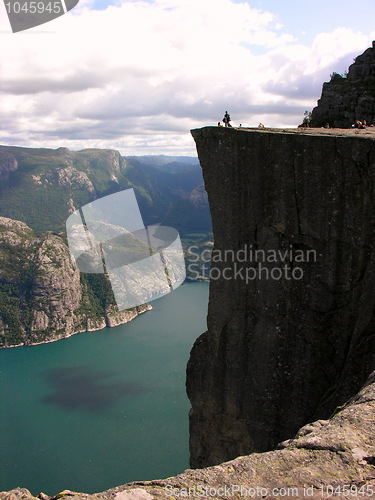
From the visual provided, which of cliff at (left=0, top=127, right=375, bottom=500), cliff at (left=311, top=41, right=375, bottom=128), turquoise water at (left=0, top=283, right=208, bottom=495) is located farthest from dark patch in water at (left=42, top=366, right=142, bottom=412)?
cliff at (left=0, top=127, right=375, bottom=500)

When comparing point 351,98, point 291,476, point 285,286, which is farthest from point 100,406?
point 291,476

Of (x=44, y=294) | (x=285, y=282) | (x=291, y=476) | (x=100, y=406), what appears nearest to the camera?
(x=291, y=476)

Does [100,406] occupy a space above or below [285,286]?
below

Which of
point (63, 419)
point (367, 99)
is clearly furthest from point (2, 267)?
point (367, 99)

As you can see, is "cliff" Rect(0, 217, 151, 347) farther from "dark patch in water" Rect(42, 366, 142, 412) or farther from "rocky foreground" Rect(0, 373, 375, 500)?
"rocky foreground" Rect(0, 373, 375, 500)

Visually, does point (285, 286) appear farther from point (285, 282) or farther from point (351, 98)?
point (351, 98)

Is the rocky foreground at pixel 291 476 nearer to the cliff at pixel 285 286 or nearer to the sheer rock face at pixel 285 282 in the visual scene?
the cliff at pixel 285 286

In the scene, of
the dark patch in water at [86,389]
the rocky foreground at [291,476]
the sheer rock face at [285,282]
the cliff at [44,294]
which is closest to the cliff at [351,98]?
the sheer rock face at [285,282]
